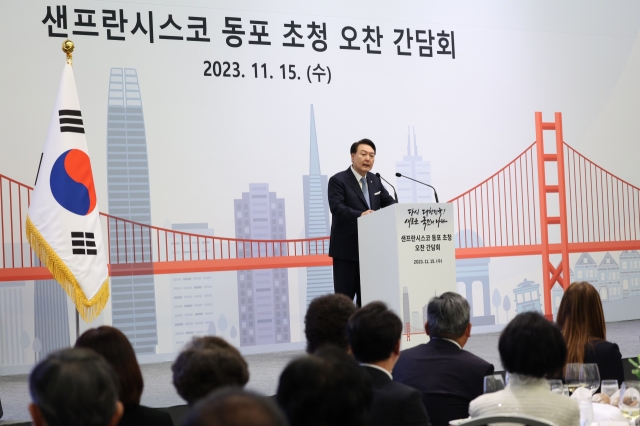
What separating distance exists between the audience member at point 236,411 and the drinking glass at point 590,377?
160 centimetres

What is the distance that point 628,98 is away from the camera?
6.87m

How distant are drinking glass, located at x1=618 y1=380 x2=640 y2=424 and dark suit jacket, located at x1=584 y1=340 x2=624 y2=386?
588mm

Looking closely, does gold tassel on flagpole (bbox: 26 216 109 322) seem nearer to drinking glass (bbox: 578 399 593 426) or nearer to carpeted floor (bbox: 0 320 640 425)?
carpeted floor (bbox: 0 320 640 425)

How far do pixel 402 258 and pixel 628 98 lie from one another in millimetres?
4025

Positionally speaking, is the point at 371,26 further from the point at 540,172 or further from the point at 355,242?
the point at 355,242

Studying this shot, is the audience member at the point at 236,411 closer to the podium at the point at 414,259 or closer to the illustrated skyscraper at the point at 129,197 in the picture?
the podium at the point at 414,259

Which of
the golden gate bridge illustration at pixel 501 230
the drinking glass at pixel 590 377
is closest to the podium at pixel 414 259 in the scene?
the drinking glass at pixel 590 377

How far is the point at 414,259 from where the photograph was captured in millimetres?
3953

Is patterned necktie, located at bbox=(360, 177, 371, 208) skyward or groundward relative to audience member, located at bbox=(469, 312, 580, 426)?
skyward

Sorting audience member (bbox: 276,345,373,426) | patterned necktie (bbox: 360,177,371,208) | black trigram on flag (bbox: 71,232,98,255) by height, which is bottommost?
audience member (bbox: 276,345,373,426)

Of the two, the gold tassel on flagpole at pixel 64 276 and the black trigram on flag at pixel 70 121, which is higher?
the black trigram on flag at pixel 70 121

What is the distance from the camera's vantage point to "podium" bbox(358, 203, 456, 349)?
12.9 feet

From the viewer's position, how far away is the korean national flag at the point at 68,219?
415 cm

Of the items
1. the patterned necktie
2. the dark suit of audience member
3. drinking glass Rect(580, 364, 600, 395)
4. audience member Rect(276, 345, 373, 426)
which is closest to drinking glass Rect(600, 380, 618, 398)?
drinking glass Rect(580, 364, 600, 395)
